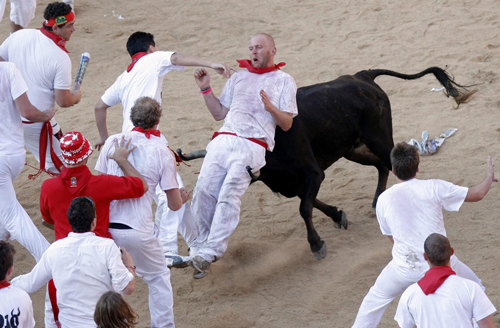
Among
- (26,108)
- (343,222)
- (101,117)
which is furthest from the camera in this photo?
(343,222)

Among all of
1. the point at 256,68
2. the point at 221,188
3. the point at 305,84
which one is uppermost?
the point at 256,68

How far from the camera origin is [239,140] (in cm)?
567

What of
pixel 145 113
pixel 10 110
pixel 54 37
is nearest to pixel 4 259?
pixel 145 113

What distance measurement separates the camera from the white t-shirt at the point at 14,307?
3443mm

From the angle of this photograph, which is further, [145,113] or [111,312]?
[145,113]

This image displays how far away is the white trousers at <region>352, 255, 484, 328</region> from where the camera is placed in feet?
13.8

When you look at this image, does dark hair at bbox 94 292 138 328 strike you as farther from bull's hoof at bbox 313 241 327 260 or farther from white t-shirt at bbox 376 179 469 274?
bull's hoof at bbox 313 241 327 260

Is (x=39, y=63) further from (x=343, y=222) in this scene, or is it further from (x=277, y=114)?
(x=343, y=222)

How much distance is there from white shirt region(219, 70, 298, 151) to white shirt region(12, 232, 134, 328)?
217 cm

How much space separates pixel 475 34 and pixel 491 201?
14.8ft

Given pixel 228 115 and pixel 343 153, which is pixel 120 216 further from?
pixel 343 153

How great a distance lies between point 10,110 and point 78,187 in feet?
5.08

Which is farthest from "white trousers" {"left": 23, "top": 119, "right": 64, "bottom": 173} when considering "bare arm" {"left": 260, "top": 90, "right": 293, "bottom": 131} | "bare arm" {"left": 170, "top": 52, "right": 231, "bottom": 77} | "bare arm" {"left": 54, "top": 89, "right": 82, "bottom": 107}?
"bare arm" {"left": 260, "top": 90, "right": 293, "bottom": 131}

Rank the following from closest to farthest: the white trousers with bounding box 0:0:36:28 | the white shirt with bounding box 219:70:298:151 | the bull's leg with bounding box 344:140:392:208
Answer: the white shirt with bounding box 219:70:298:151 < the bull's leg with bounding box 344:140:392:208 < the white trousers with bounding box 0:0:36:28
